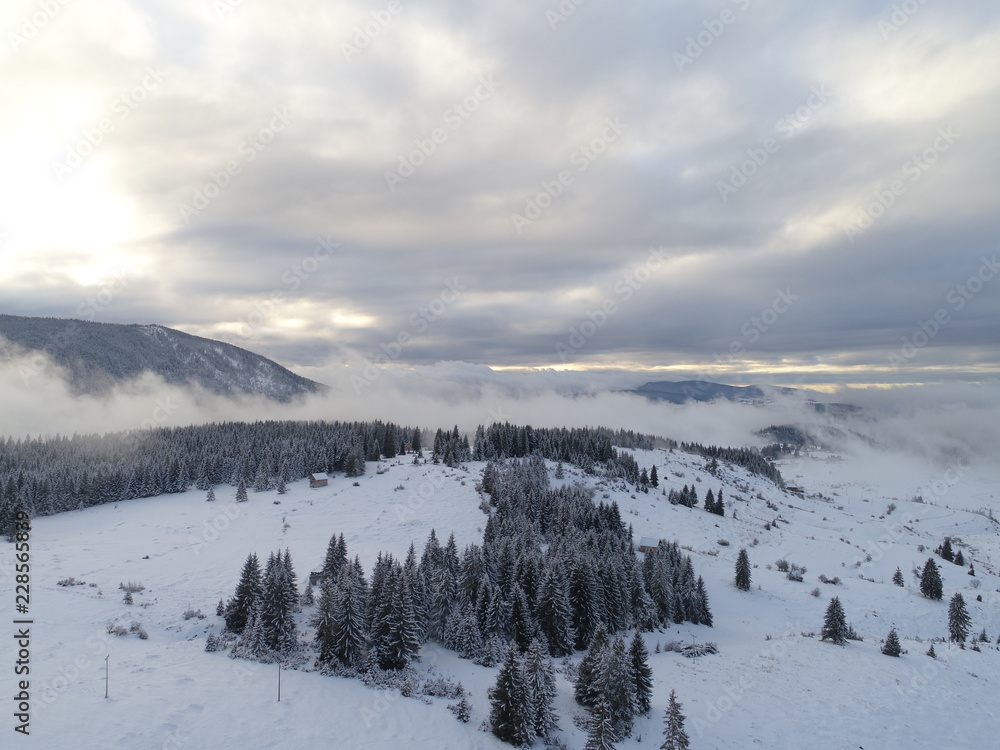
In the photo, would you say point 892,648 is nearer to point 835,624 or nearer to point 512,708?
point 835,624

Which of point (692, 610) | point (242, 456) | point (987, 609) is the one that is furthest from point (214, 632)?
point (987, 609)

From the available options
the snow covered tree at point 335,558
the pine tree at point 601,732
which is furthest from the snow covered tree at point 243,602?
the pine tree at point 601,732

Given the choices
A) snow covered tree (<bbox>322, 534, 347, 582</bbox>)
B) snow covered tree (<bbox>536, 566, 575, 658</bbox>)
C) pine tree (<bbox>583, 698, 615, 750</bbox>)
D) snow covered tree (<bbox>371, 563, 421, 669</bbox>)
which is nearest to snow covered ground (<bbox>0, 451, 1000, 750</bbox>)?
snow covered tree (<bbox>536, 566, 575, 658</bbox>)

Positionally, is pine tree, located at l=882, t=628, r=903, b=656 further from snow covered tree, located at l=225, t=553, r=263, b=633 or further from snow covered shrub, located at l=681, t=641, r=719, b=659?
snow covered tree, located at l=225, t=553, r=263, b=633

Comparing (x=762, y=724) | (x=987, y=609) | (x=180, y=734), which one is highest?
(x=180, y=734)

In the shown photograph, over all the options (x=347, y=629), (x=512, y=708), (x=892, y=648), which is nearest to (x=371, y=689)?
(x=347, y=629)

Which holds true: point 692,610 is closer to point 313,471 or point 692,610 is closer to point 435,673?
point 435,673
